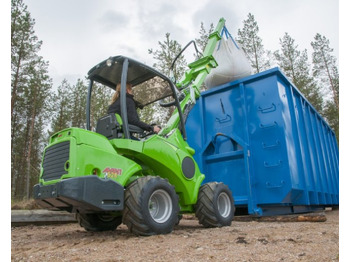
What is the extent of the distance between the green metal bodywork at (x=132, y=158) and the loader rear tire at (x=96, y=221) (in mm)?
877

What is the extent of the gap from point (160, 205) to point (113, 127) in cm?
114

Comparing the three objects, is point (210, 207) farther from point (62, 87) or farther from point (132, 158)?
point (62, 87)

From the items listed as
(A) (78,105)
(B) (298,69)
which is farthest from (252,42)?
(A) (78,105)

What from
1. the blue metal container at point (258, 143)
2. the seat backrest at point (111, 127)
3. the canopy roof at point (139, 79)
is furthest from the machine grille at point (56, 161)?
the blue metal container at point (258, 143)

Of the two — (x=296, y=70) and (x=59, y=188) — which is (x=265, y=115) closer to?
(x=59, y=188)

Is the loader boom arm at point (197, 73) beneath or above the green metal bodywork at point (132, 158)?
above

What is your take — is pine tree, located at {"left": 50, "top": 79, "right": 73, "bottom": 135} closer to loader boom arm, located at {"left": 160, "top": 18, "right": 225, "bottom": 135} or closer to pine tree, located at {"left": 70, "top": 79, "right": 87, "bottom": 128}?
pine tree, located at {"left": 70, "top": 79, "right": 87, "bottom": 128}

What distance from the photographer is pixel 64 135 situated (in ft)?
11.2

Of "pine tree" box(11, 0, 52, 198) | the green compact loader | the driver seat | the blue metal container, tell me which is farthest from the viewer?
"pine tree" box(11, 0, 52, 198)

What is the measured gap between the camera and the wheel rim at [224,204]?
452 cm

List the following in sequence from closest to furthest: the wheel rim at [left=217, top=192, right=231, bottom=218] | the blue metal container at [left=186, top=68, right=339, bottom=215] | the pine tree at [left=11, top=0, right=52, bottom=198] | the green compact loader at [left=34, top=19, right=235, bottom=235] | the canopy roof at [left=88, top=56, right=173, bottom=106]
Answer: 1. the green compact loader at [left=34, top=19, right=235, bottom=235]
2. the canopy roof at [left=88, top=56, right=173, bottom=106]
3. the wheel rim at [left=217, top=192, right=231, bottom=218]
4. the blue metal container at [left=186, top=68, right=339, bottom=215]
5. the pine tree at [left=11, top=0, right=52, bottom=198]

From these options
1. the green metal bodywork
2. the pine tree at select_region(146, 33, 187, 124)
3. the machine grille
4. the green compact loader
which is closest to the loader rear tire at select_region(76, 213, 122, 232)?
the green compact loader

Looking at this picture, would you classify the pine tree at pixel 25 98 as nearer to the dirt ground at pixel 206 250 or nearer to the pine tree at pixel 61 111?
the pine tree at pixel 61 111

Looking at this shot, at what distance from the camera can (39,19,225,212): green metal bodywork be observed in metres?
3.19
